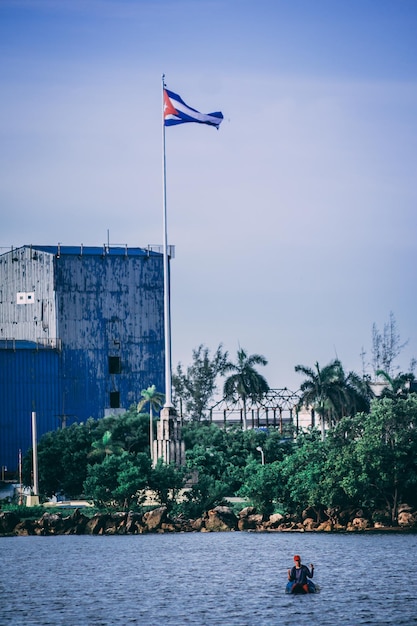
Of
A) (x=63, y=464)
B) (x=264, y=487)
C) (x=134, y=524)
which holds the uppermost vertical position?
(x=63, y=464)

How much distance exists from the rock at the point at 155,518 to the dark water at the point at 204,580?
276cm

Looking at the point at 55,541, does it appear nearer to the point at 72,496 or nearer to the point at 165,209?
the point at 72,496

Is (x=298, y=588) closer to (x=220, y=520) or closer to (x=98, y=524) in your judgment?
(x=220, y=520)

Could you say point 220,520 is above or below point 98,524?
above

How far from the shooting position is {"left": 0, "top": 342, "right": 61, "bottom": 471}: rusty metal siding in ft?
417

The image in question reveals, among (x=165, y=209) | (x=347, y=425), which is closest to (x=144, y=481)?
(x=347, y=425)

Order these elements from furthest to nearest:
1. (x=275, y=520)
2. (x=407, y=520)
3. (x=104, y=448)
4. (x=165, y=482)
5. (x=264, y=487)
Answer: (x=104, y=448) → (x=165, y=482) → (x=264, y=487) → (x=275, y=520) → (x=407, y=520)

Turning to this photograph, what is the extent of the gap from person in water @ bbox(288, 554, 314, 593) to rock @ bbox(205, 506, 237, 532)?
36734 millimetres

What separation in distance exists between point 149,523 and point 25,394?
32.3 meters

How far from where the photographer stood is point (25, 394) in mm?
128500

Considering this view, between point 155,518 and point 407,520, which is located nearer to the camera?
point 407,520

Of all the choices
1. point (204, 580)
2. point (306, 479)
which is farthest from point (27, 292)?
point (204, 580)

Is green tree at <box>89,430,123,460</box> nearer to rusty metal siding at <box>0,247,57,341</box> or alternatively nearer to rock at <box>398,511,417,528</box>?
rusty metal siding at <box>0,247,57,341</box>

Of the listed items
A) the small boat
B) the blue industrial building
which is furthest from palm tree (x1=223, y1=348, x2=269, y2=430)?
the small boat
